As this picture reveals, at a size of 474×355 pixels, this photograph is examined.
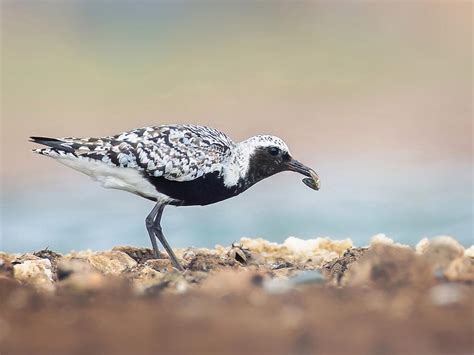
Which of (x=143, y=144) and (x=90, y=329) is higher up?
(x=143, y=144)

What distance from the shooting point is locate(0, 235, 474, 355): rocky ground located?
5.53 metres

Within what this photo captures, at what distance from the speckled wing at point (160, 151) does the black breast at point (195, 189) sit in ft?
0.24

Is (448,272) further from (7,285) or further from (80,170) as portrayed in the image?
(80,170)

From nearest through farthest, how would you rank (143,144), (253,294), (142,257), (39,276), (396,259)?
(253,294) → (396,259) → (39,276) → (143,144) → (142,257)

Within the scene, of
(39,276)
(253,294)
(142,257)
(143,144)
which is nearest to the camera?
(253,294)

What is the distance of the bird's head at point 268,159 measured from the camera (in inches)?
440

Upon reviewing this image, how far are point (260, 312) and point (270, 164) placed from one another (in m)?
5.40

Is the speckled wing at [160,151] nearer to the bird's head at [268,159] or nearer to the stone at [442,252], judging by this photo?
the bird's head at [268,159]

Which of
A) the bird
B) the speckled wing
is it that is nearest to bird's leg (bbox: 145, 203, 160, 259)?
the bird

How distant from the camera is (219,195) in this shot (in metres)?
11.0

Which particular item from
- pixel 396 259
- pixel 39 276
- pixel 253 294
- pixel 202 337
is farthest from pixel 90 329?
pixel 39 276

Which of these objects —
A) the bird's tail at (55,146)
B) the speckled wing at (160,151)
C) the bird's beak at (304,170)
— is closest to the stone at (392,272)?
the speckled wing at (160,151)

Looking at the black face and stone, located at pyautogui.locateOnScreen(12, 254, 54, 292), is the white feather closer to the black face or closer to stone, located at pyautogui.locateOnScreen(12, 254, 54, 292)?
the black face

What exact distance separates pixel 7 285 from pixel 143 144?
137 inches
